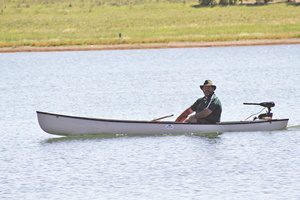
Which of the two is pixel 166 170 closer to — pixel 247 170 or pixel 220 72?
pixel 247 170

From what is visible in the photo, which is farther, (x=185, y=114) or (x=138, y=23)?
(x=138, y=23)

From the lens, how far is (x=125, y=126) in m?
29.1

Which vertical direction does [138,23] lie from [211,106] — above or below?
below

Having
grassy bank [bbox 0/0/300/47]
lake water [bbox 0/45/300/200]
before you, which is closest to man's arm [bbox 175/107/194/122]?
lake water [bbox 0/45/300/200]

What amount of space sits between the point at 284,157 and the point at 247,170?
6.33 ft

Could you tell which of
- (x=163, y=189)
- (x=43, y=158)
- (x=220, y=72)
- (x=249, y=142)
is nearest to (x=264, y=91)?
(x=220, y=72)

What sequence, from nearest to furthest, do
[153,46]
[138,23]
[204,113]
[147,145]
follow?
[147,145], [204,113], [153,46], [138,23]

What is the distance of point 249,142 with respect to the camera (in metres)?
28.3

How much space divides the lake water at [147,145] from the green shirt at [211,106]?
58cm

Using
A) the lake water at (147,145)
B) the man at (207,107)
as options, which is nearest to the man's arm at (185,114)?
the man at (207,107)

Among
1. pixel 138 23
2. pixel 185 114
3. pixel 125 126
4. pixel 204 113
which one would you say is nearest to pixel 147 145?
pixel 125 126

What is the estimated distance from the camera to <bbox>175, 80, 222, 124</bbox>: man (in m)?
28.5

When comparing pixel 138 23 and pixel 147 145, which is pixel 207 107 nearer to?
pixel 147 145

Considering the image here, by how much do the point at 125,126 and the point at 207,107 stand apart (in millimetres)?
2225
